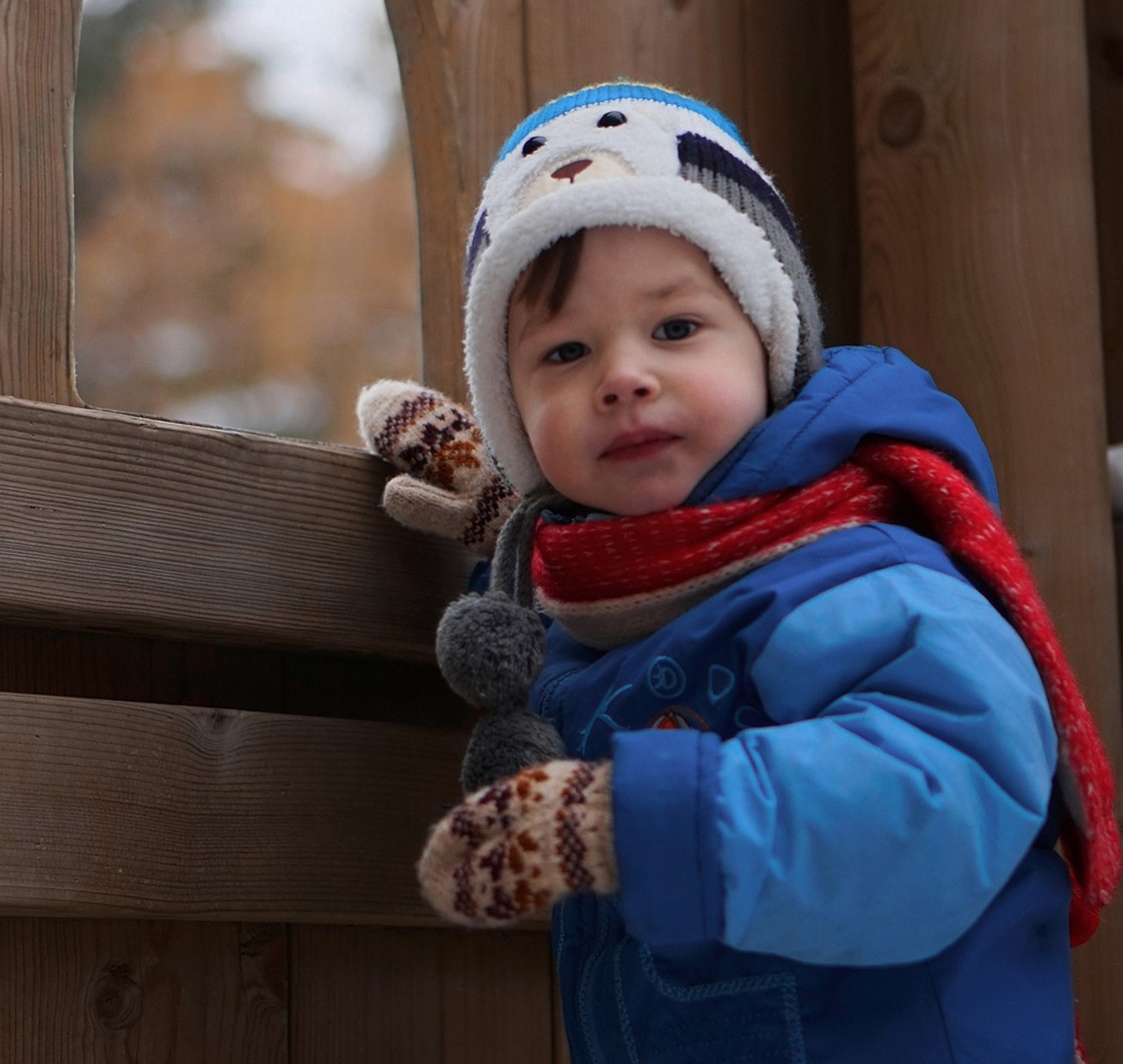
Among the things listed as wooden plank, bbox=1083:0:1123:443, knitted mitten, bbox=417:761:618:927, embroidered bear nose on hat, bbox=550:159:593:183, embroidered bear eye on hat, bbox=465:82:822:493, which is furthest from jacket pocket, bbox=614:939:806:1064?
wooden plank, bbox=1083:0:1123:443

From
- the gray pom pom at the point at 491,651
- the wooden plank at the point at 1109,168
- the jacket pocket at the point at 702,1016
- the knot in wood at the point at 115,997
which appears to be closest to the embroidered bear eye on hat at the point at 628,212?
the gray pom pom at the point at 491,651

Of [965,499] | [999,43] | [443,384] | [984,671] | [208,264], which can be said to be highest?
[208,264]

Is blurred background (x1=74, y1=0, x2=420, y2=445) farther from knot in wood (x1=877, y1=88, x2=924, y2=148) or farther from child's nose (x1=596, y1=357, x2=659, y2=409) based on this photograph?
child's nose (x1=596, y1=357, x2=659, y2=409)

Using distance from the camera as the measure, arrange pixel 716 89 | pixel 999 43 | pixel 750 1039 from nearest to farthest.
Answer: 1. pixel 750 1039
2. pixel 999 43
3. pixel 716 89

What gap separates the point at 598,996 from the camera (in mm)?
1414

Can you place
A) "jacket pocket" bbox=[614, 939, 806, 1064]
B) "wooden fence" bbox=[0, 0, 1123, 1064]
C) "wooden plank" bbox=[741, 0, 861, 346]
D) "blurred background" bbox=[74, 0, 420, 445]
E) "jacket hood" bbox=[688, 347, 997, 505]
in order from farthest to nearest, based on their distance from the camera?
"blurred background" bbox=[74, 0, 420, 445] → "wooden plank" bbox=[741, 0, 861, 346] → "wooden fence" bbox=[0, 0, 1123, 1064] → "jacket hood" bbox=[688, 347, 997, 505] → "jacket pocket" bbox=[614, 939, 806, 1064]

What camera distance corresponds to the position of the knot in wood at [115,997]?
1.52 metres

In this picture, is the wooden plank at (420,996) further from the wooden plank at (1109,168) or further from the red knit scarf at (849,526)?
the wooden plank at (1109,168)

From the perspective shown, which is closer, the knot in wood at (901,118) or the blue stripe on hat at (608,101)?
the blue stripe on hat at (608,101)

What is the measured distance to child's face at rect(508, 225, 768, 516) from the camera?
1.41 meters

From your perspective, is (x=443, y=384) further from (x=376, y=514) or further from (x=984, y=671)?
(x=984, y=671)

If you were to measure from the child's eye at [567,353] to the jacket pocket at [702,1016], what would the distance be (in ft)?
1.75

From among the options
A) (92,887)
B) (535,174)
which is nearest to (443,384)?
(535,174)

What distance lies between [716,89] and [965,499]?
39.8 inches
